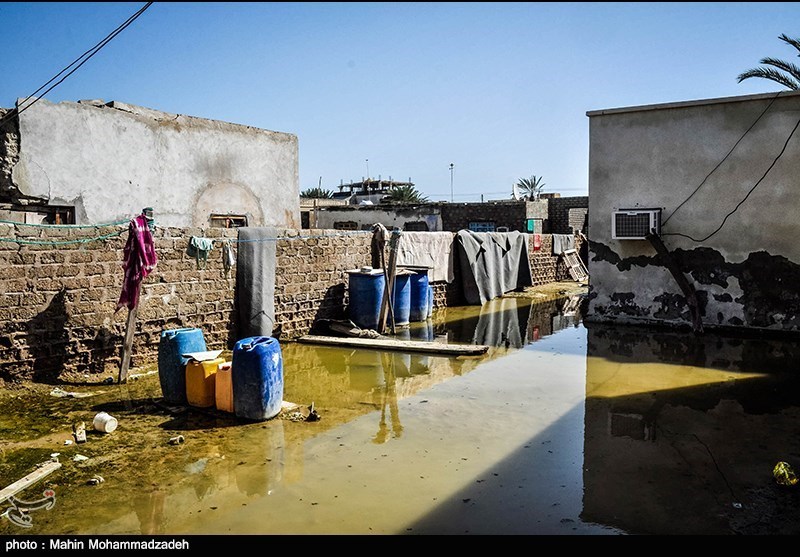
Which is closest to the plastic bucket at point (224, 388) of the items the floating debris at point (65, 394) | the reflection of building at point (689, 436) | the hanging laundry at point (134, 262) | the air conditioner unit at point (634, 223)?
the floating debris at point (65, 394)

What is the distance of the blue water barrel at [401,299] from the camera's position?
10.7 meters

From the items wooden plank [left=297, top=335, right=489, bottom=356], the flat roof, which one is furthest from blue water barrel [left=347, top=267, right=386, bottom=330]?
the flat roof

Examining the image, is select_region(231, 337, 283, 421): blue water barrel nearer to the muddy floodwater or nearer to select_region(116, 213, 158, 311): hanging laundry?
the muddy floodwater

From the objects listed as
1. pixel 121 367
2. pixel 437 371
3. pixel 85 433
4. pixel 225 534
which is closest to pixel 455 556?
pixel 225 534

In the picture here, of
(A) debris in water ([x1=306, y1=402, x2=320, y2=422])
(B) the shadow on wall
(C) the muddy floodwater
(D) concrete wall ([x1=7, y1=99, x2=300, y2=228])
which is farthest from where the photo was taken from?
(D) concrete wall ([x1=7, y1=99, x2=300, y2=228])

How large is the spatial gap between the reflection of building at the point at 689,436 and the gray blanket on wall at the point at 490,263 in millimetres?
5757

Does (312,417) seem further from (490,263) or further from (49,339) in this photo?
(490,263)

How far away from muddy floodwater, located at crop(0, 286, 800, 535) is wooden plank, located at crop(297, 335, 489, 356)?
0.66 metres

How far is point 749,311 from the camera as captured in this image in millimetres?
9664

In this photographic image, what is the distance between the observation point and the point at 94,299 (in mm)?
6828

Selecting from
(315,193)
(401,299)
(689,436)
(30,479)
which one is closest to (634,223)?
(401,299)

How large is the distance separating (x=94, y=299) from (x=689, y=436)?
6.51m

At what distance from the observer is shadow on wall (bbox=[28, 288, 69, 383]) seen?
6297 millimetres

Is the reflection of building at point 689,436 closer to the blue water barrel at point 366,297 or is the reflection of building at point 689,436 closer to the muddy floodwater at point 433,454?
the muddy floodwater at point 433,454
